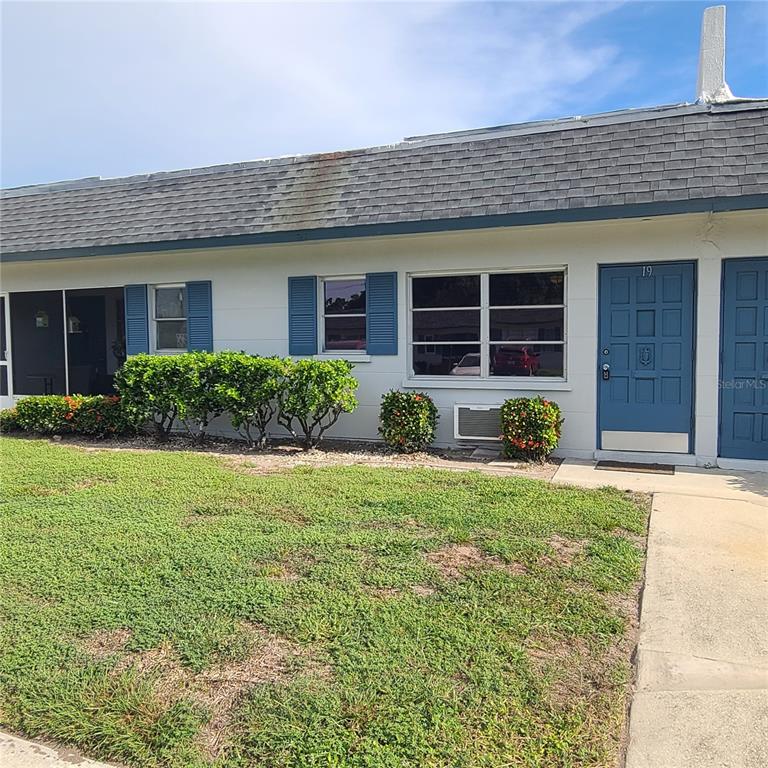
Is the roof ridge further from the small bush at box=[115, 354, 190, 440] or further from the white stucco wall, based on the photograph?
the small bush at box=[115, 354, 190, 440]

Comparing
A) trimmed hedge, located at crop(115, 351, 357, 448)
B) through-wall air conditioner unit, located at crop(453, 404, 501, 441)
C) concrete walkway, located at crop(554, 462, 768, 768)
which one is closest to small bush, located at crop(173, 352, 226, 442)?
trimmed hedge, located at crop(115, 351, 357, 448)

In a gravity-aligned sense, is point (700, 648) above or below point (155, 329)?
below

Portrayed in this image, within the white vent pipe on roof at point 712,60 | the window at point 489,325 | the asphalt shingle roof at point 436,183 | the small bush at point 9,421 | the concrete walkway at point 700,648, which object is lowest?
the concrete walkway at point 700,648

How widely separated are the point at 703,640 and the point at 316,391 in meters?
5.53

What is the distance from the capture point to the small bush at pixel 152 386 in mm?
8734

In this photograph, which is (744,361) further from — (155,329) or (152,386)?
(155,329)

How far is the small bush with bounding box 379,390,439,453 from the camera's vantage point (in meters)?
8.03

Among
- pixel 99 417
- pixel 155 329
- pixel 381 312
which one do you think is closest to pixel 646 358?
pixel 381 312

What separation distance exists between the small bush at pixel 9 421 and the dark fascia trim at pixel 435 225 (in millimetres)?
2553

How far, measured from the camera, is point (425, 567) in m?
4.16

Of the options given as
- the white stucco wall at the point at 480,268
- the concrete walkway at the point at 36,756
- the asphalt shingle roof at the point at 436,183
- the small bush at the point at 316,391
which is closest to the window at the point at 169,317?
the white stucco wall at the point at 480,268

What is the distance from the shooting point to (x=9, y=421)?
1012 centimetres

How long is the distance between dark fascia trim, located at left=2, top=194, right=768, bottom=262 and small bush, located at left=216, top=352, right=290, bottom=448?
66.6 inches

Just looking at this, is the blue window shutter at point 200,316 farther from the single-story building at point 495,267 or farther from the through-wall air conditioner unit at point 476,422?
the through-wall air conditioner unit at point 476,422
